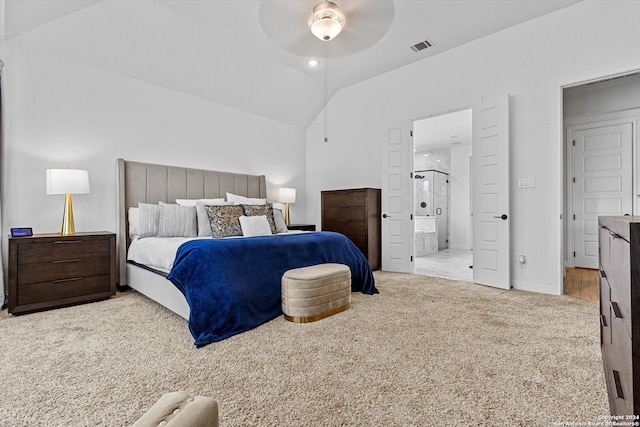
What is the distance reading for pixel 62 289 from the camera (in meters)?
2.92

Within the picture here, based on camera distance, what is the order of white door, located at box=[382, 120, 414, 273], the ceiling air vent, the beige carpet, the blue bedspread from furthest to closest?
white door, located at box=[382, 120, 414, 273]
the ceiling air vent
the blue bedspread
the beige carpet

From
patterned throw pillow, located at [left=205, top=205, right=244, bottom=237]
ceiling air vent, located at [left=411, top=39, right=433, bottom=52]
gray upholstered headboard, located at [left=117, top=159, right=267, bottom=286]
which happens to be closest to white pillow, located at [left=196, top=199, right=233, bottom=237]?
patterned throw pillow, located at [left=205, top=205, right=244, bottom=237]

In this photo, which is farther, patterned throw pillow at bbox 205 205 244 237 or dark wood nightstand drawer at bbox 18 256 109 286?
patterned throw pillow at bbox 205 205 244 237

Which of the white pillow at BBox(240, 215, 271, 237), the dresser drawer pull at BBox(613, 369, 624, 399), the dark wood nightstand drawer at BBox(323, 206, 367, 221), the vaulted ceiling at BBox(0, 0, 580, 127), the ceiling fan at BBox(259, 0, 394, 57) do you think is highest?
the vaulted ceiling at BBox(0, 0, 580, 127)

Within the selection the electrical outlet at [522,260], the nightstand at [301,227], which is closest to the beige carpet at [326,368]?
the electrical outlet at [522,260]

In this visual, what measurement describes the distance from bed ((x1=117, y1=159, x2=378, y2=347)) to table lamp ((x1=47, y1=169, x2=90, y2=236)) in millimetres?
504

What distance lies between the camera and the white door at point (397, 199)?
179 inches

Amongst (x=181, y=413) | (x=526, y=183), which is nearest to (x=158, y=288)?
(x=181, y=413)

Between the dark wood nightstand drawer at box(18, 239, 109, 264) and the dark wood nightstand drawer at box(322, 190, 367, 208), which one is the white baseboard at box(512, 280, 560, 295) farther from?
the dark wood nightstand drawer at box(18, 239, 109, 264)

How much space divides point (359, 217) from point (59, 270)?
3514mm

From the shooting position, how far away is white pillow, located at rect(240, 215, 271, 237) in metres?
3.51

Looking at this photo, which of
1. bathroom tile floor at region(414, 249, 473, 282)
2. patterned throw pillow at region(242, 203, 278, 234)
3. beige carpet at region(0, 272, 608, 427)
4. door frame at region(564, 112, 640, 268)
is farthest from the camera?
bathroom tile floor at region(414, 249, 473, 282)

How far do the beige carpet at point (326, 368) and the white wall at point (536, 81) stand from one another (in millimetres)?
977

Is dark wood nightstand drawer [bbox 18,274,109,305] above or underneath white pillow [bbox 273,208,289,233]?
underneath
